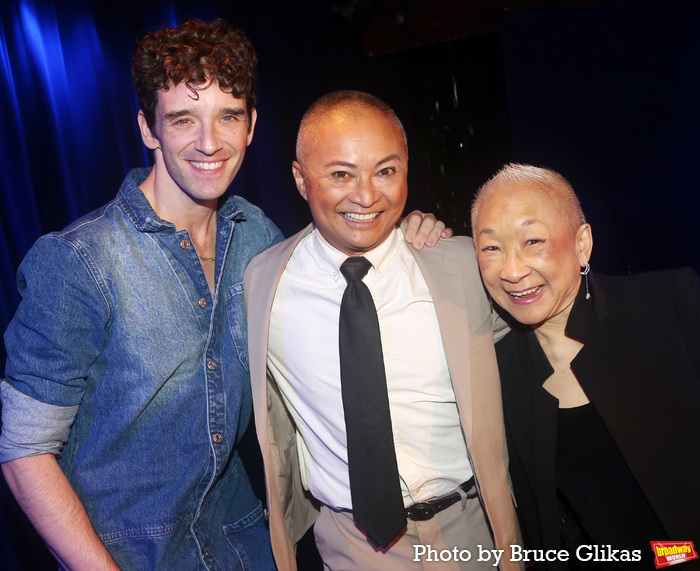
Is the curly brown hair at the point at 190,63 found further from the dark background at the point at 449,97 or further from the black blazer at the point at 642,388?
the black blazer at the point at 642,388

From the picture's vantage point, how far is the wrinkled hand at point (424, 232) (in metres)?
1.95

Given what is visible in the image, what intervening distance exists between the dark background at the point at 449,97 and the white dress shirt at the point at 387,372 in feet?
4.25

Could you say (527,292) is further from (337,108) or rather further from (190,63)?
(190,63)

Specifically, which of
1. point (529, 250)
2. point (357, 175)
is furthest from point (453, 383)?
point (357, 175)

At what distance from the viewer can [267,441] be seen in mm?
1858

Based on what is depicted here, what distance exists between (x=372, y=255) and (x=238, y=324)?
0.53 meters

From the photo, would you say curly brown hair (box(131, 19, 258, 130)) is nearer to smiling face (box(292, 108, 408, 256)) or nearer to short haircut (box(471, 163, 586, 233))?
smiling face (box(292, 108, 408, 256))

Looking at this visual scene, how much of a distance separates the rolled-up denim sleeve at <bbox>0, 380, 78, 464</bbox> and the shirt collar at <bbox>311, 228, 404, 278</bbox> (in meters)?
0.95

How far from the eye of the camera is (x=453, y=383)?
173 cm

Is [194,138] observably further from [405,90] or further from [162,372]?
[405,90]

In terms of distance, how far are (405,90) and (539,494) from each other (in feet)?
9.04

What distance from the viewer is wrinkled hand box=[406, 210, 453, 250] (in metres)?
1.95

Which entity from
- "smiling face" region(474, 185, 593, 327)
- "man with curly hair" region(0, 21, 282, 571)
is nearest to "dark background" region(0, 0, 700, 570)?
"man with curly hair" region(0, 21, 282, 571)

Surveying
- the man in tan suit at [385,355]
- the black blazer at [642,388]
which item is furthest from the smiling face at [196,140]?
the black blazer at [642,388]
